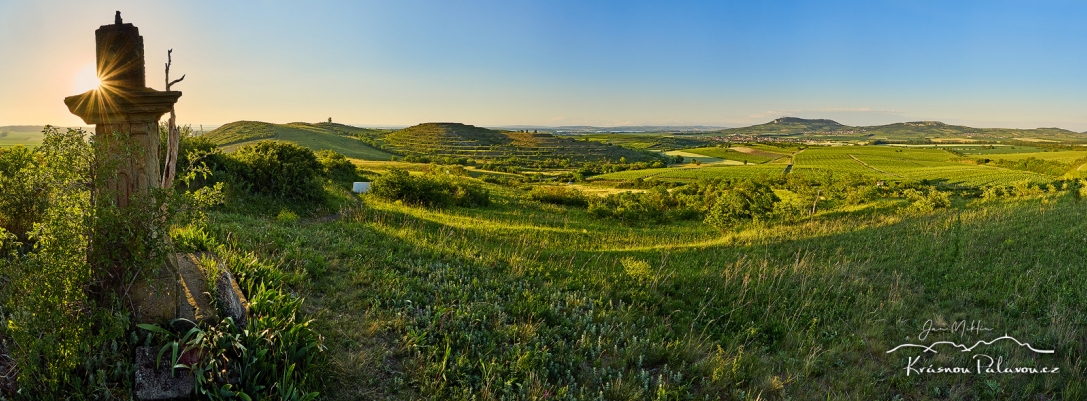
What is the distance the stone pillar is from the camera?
12.3 ft

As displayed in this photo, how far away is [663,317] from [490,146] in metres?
131

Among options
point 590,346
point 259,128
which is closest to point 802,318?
point 590,346

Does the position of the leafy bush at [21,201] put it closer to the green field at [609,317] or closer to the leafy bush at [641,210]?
the green field at [609,317]

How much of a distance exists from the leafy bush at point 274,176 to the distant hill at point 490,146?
304 ft

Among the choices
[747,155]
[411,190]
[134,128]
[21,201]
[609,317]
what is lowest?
[609,317]

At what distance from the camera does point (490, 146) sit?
13512 centimetres

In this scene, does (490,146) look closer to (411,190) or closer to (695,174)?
(695,174)

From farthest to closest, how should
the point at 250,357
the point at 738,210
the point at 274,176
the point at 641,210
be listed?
the point at 641,210
the point at 738,210
the point at 274,176
the point at 250,357

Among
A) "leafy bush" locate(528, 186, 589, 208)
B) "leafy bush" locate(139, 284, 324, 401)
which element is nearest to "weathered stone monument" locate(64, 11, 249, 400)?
"leafy bush" locate(139, 284, 324, 401)

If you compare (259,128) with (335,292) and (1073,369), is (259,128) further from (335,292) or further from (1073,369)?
(1073,369)

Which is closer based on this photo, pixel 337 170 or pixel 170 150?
pixel 170 150

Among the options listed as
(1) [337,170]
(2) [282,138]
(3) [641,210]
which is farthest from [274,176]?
(2) [282,138]

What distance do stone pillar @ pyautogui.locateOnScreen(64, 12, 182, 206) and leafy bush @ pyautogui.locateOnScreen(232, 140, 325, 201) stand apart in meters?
14.7

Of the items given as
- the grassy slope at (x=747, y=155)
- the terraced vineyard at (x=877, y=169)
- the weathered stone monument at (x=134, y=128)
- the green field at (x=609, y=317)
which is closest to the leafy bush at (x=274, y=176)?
the green field at (x=609, y=317)
